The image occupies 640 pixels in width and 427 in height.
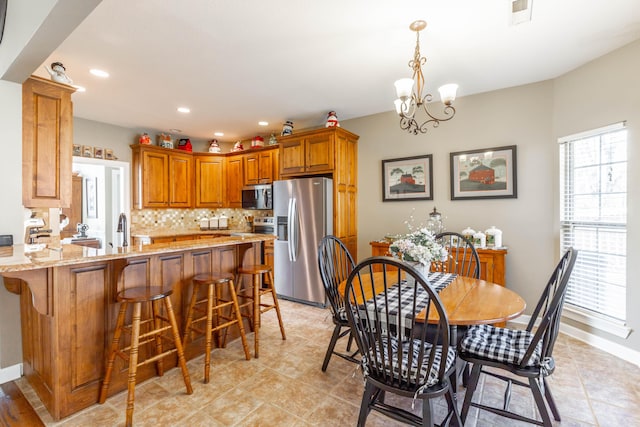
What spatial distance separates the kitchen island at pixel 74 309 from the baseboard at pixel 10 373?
49 millimetres

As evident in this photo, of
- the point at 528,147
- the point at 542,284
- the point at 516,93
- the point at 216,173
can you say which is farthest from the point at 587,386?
the point at 216,173

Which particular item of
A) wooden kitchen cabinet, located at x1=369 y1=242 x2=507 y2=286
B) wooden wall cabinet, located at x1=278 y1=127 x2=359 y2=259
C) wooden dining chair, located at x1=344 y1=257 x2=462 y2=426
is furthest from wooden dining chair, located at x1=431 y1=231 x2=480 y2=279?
wooden wall cabinet, located at x1=278 y1=127 x2=359 y2=259

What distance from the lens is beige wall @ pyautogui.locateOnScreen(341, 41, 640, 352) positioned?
251cm

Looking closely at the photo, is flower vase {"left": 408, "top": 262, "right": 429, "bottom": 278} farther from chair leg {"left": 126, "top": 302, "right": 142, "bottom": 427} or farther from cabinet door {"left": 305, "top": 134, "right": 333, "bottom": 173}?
cabinet door {"left": 305, "top": 134, "right": 333, "bottom": 173}

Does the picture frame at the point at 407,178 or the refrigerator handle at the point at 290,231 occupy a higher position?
the picture frame at the point at 407,178

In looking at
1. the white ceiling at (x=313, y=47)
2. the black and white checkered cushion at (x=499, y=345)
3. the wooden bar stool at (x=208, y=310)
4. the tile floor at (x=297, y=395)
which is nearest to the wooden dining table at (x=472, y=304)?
the black and white checkered cushion at (x=499, y=345)

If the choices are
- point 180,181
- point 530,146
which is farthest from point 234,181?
point 530,146

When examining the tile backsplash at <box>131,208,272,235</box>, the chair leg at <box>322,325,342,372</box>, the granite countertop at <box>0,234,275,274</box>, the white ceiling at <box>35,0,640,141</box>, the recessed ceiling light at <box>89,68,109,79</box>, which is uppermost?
the white ceiling at <box>35,0,640,141</box>

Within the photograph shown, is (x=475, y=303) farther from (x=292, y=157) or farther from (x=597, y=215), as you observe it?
(x=292, y=157)

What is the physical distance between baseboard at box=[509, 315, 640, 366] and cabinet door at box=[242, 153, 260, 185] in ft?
14.5

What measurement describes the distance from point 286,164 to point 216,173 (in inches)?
67.7

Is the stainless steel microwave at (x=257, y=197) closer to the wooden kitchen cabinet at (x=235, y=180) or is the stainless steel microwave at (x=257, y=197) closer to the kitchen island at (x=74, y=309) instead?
the wooden kitchen cabinet at (x=235, y=180)

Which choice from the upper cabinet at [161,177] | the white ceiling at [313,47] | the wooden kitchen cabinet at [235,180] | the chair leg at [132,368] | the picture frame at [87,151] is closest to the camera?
the chair leg at [132,368]

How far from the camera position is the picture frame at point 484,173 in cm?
331
